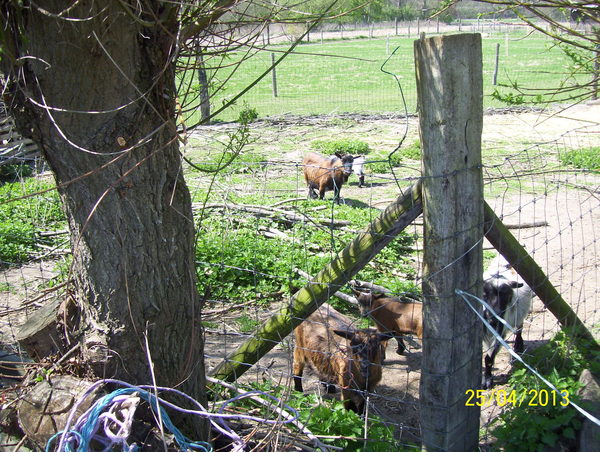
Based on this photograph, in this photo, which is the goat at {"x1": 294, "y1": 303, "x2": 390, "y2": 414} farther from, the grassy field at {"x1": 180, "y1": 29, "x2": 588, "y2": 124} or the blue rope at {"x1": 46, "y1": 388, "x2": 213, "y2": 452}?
the grassy field at {"x1": 180, "y1": 29, "x2": 588, "y2": 124}

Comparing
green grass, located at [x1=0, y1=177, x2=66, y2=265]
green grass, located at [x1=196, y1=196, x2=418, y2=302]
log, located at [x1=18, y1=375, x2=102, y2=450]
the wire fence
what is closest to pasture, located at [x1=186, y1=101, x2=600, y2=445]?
green grass, located at [x1=196, y1=196, x2=418, y2=302]

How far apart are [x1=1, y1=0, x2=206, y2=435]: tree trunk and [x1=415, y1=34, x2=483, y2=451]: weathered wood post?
Answer: 1.17m

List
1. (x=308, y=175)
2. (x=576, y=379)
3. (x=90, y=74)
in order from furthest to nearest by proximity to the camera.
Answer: (x=308, y=175) → (x=576, y=379) → (x=90, y=74)

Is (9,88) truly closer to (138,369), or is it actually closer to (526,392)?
(138,369)

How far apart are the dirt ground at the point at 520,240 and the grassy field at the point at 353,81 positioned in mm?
1655

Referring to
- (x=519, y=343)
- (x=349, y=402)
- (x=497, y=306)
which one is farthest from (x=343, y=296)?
(x=519, y=343)

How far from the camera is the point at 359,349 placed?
13.8ft

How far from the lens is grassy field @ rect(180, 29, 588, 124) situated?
19859mm

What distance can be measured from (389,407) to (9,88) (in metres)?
3.83

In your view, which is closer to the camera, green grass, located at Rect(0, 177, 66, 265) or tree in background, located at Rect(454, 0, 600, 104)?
tree in background, located at Rect(454, 0, 600, 104)

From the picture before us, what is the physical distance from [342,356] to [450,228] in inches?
85.8

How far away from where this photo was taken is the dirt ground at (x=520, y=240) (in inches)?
168

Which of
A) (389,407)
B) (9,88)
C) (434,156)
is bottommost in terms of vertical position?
(389,407)

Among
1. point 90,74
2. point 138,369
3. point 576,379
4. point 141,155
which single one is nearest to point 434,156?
point 141,155
